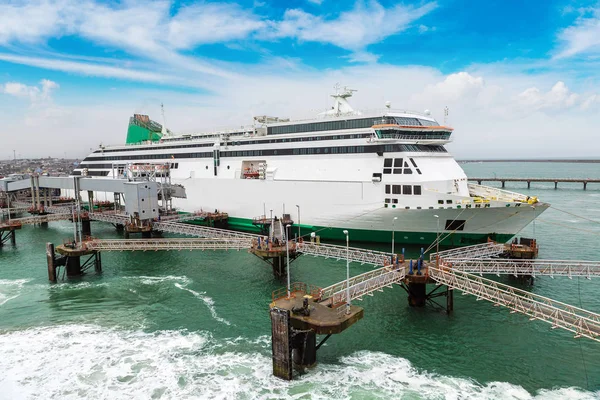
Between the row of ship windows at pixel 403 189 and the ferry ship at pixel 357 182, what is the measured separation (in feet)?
0.28

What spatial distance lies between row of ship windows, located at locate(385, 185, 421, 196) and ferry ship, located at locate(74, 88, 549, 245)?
0.28ft

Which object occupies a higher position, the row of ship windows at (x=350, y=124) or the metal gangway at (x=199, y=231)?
the row of ship windows at (x=350, y=124)

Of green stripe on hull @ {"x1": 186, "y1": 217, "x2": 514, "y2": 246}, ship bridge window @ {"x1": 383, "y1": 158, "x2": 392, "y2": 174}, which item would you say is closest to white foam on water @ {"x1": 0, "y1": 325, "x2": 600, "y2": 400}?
green stripe on hull @ {"x1": 186, "y1": 217, "x2": 514, "y2": 246}

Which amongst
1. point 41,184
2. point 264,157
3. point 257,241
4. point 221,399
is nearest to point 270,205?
point 264,157

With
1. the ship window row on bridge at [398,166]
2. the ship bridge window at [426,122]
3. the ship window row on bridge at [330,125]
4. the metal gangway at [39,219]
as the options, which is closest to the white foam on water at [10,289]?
the metal gangway at [39,219]

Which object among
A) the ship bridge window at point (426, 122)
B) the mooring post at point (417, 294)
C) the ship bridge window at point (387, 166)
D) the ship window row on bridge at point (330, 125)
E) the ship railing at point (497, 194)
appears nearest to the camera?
the mooring post at point (417, 294)

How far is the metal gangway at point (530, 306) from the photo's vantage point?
1617cm

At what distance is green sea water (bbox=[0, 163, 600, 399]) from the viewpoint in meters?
16.1

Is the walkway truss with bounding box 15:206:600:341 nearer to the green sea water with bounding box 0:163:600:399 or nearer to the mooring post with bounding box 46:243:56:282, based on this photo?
the green sea water with bounding box 0:163:600:399

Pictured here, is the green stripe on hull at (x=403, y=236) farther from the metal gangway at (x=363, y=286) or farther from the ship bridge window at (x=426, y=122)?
the metal gangway at (x=363, y=286)

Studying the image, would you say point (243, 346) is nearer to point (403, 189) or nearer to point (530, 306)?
point (530, 306)

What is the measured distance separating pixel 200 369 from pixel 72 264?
1937 cm

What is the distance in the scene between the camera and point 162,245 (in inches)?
1293

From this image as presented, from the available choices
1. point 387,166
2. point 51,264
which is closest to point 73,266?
point 51,264
